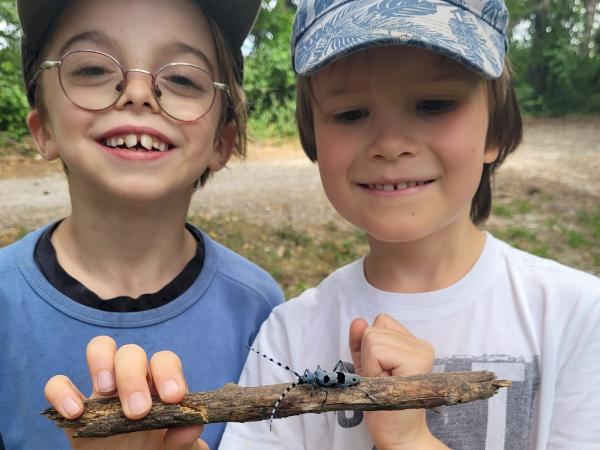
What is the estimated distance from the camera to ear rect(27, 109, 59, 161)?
2.09m

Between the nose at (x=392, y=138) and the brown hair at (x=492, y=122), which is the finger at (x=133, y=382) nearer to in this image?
the nose at (x=392, y=138)

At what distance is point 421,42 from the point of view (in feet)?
5.04

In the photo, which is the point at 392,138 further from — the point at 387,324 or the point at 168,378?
the point at 168,378

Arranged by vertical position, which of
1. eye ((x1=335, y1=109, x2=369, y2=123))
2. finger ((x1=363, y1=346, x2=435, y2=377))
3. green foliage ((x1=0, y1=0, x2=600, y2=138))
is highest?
green foliage ((x1=0, y1=0, x2=600, y2=138))

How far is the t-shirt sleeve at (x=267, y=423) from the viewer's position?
1770 mm

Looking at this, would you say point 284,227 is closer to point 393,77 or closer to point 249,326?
point 249,326

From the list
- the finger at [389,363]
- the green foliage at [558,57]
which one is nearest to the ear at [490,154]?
the finger at [389,363]

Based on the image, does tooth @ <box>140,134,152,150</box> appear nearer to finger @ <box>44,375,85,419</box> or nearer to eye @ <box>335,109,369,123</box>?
eye @ <box>335,109,369,123</box>

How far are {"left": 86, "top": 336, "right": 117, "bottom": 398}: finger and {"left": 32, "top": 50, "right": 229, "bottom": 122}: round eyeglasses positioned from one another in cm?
86

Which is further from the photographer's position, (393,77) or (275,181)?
(275,181)

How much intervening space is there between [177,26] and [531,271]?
1467mm

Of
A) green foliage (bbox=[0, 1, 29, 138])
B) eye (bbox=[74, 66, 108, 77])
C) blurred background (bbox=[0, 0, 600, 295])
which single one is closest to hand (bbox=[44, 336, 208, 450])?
eye (bbox=[74, 66, 108, 77])

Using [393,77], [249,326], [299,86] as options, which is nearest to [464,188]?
[393,77]

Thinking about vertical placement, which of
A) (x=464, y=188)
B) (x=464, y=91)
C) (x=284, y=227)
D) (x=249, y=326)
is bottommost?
(x=284, y=227)
